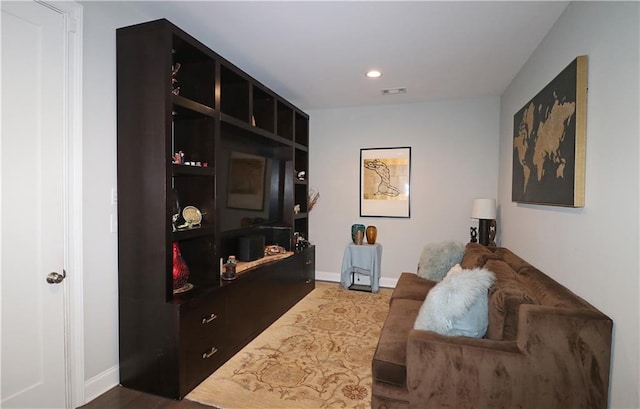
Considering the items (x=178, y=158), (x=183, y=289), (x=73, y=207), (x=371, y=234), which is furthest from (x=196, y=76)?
(x=371, y=234)

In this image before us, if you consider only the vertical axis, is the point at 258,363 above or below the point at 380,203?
below

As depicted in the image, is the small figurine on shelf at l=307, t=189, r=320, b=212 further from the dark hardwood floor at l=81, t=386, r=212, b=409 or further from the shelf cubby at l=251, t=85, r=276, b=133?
the dark hardwood floor at l=81, t=386, r=212, b=409

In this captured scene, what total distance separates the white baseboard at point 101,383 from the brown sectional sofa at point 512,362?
5.84 feet

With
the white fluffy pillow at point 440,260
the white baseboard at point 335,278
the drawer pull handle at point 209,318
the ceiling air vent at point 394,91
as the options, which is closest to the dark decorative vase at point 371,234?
the white baseboard at point 335,278

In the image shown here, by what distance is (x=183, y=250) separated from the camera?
8.93ft

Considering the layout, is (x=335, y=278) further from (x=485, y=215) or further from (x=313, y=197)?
(x=485, y=215)

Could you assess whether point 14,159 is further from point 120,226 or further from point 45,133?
point 120,226

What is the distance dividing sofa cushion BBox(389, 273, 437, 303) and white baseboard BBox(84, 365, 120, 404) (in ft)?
7.08

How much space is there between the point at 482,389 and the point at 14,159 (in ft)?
8.87

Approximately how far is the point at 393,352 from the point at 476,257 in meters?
1.45

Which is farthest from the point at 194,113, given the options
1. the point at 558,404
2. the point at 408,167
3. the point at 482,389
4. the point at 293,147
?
the point at 408,167

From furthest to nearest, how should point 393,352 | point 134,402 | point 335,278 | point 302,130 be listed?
point 335,278
point 302,130
point 134,402
point 393,352

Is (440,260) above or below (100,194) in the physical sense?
below

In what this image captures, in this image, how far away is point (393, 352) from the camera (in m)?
1.96
